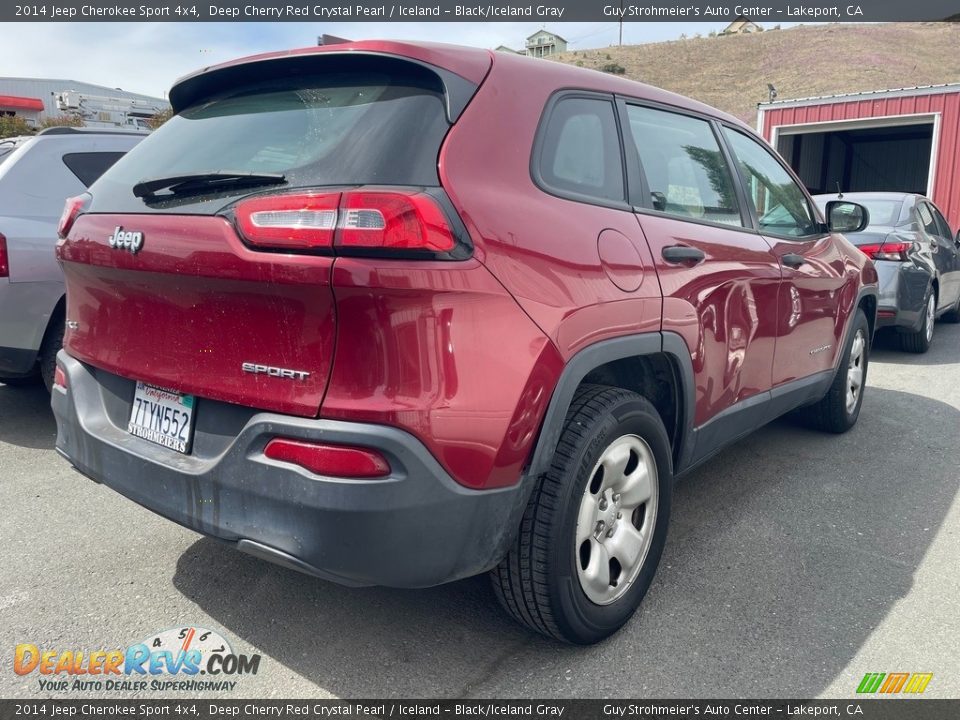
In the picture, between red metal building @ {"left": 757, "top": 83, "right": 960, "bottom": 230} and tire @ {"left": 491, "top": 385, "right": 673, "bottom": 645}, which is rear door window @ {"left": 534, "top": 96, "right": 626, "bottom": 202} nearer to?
tire @ {"left": 491, "top": 385, "right": 673, "bottom": 645}

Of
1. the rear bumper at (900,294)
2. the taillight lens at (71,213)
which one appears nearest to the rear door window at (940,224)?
the rear bumper at (900,294)

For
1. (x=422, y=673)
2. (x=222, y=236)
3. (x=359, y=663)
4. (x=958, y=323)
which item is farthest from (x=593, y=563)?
(x=958, y=323)

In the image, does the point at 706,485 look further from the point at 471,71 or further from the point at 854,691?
the point at 471,71

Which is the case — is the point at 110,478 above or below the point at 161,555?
above

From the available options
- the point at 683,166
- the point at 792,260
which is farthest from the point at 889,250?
the point at 683,166

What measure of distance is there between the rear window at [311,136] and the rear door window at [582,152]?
1.40 ft

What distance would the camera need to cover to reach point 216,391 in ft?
6.75

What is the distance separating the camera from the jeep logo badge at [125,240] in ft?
7.22

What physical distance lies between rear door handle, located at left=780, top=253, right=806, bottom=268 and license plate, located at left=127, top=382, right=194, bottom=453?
2.69m

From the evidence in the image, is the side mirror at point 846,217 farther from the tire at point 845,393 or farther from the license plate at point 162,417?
the license plate at point 162,417

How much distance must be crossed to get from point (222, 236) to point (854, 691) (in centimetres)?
223

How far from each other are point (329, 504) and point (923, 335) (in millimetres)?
7220

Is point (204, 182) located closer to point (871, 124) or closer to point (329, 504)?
point (329, 504)

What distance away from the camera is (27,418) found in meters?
4.87
